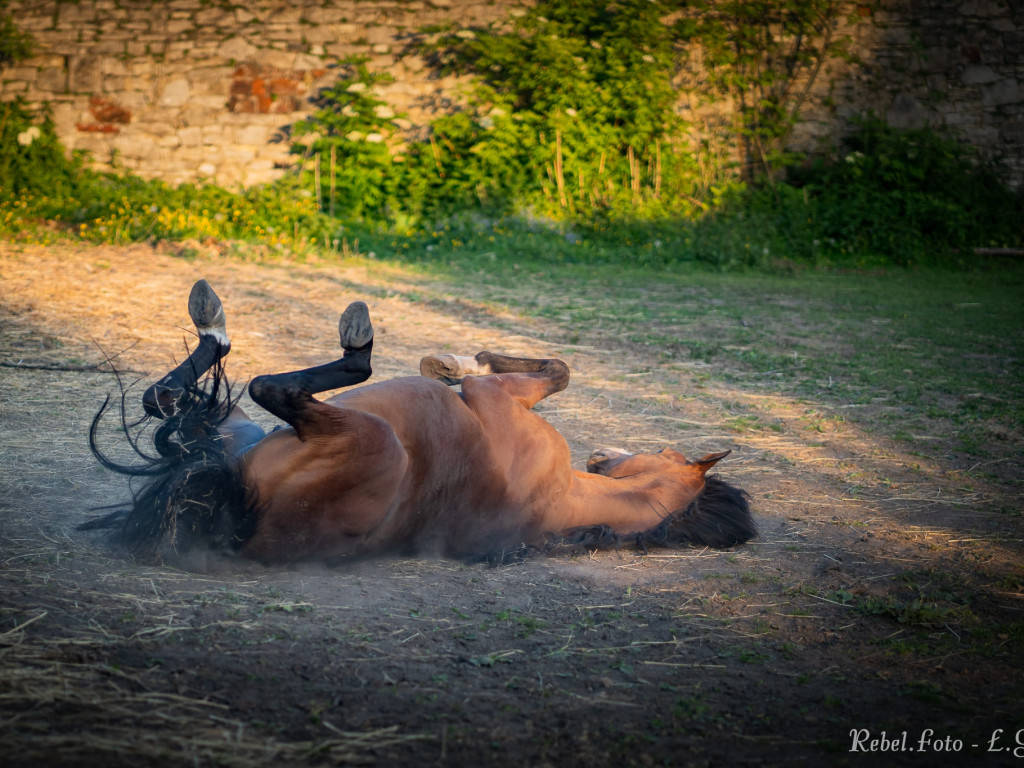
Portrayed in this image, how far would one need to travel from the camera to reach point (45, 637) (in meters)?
1.85

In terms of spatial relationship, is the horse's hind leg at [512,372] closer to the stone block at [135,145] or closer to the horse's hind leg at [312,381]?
the horse's hind leg at [312,381]

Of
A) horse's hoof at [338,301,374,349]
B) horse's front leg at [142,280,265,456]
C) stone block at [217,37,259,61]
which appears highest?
stone block at [217,37,259,61]

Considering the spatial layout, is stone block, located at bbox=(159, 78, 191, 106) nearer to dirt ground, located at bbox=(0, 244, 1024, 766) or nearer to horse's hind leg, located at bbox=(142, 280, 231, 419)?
dirt ground, located at bbox=(0, 244, 1024, 766)

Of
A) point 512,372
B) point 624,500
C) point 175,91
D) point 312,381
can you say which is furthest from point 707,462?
point 175,91

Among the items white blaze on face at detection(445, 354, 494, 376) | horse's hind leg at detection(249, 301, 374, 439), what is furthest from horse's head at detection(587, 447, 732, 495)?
horse's hind leg at detection(249, 301, 374, 439)

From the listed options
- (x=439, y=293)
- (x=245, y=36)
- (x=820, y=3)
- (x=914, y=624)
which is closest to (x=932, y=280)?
(x=820, y=3)

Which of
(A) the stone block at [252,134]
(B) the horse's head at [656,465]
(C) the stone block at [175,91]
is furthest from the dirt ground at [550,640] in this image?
(C) the stone block at [175,91]

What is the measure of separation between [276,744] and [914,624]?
1.82 meters

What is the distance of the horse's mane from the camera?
9.38ft

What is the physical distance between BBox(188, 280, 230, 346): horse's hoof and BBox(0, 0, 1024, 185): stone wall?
8.74 meters

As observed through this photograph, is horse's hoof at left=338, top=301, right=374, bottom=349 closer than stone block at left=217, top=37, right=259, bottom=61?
Yes

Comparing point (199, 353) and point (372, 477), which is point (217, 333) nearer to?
point (199, 353)

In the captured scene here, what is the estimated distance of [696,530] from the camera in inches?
118

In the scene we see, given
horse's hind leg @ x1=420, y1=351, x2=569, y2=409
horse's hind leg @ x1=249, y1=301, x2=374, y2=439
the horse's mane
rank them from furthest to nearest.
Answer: horse's hind leg @ x1=420, y1=351, x2=569, y2=409, the horse's mane, horse's hind leg @ x1=249, y1=301, x2=374, y2=439
